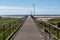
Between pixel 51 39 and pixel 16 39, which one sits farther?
pixel 16 39

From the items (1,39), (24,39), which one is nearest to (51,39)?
(24,39)

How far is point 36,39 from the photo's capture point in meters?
11.1

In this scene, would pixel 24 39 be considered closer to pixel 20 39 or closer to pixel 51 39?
pixel 20 39

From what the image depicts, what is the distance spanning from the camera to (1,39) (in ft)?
34.9

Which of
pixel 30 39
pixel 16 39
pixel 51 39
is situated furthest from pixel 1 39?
pixel 51 39

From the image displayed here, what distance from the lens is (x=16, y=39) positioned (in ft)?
36.6

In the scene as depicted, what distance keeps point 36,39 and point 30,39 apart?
15.5 inches

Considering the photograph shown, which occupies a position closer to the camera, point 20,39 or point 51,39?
point 51,39

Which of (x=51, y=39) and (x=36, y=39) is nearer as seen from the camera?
(x=51, y=39)

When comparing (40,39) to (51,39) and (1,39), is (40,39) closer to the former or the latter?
(51,39)

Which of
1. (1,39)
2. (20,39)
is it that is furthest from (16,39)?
(1,39)

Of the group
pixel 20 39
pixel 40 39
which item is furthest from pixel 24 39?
pixel 40 39

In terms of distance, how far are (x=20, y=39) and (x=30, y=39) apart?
0.66 metres

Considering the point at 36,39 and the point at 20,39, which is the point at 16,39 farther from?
the point at 36,39
